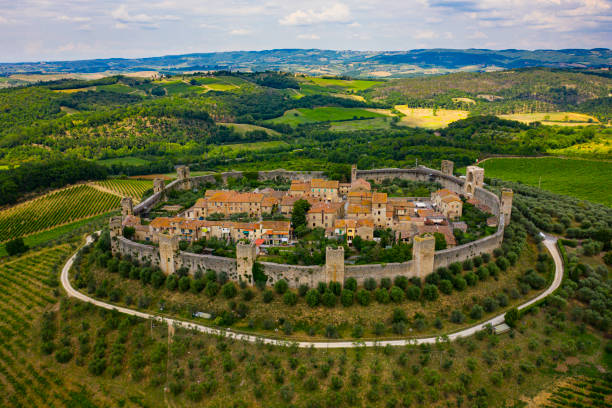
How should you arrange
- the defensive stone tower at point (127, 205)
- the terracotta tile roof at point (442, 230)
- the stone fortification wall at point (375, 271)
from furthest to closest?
the defensive stone tower at point (127, 205), the terracotta tile roof at point (442, 230), the stone fortification wall at point (375, 271)

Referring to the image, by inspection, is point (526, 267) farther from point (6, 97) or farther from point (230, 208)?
point (6, 97)

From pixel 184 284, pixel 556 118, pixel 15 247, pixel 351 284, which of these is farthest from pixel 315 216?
pixel 556 118

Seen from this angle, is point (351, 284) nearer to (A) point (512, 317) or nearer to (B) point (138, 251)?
(A) point (512, 317)

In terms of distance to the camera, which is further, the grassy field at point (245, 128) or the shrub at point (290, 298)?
the grassy field at point (245, 128)

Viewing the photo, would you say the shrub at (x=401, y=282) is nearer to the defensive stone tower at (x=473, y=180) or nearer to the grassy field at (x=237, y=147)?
the defensive stone tower at (x=473, y=180)

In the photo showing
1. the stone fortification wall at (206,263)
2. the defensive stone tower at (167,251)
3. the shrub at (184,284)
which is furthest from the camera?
the defensive stone tower at (167,251)

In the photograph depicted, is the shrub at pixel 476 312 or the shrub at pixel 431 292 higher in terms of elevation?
the shrub at pixel 431 292

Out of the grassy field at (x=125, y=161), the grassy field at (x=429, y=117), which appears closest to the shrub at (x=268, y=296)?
the grassy field at (x=125, y=161)
